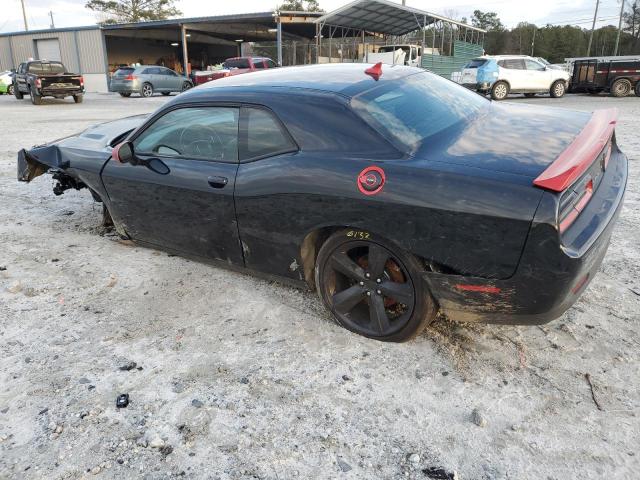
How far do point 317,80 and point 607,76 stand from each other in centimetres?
Answer: 1929

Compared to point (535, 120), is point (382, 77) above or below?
above

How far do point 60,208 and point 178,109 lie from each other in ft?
9.99

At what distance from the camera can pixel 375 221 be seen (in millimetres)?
2600

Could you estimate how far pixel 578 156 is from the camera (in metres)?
2.43

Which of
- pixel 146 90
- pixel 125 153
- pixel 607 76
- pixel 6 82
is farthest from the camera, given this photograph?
pixel 6 82

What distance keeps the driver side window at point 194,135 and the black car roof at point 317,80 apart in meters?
0.16

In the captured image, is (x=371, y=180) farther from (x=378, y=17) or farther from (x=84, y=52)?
(x=84, y=52)

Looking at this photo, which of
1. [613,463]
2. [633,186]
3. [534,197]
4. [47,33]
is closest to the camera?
[613,463]

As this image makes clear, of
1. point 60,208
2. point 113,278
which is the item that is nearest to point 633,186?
point 113,278

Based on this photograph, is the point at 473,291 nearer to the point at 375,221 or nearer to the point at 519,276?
the point at 519,276

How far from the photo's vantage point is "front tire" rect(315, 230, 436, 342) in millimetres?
2658

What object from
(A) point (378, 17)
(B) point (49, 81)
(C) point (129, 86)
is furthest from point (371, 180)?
(A) point (378, 17)

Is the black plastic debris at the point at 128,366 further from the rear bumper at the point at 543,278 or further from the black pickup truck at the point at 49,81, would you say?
the black pickup truck at the point at 49,81

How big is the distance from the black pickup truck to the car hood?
21361mm
